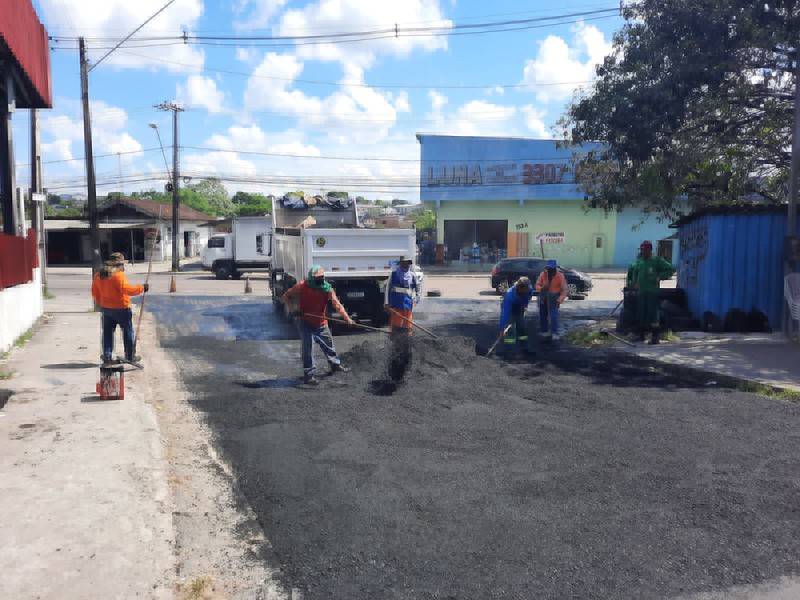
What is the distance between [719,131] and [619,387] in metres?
7.80

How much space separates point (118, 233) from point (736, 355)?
1770 inches

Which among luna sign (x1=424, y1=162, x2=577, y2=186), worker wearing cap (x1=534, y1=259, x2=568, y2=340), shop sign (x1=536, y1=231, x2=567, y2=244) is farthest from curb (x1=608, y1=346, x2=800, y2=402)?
shop sign (x1=536, y1=231, x2=567, y2=244)

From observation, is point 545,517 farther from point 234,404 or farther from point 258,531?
point 234,404

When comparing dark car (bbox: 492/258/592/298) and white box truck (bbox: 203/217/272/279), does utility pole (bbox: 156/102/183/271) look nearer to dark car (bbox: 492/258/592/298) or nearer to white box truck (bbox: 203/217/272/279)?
white box truck (bbox: 203/217/272/279)

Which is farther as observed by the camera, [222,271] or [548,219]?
[548,219]

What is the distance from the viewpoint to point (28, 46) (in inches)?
496

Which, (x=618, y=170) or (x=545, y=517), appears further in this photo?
(x=618, y=170)

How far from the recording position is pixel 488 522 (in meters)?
4.84

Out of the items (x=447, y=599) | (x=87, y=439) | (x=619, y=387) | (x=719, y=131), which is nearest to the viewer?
(x=447, y=599)

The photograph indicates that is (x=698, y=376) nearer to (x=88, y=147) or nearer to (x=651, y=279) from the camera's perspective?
(x=651, y=279)

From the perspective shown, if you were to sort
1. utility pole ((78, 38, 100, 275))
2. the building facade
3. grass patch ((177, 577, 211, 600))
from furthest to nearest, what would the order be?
the building facade < utility pole ((78, 38, 100, 275)) < grass patch ((177, 577, 211, 600))

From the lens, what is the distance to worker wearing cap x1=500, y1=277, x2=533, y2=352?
11469 millimetres

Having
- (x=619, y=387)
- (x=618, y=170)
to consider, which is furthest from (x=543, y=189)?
(x=619, y=387)

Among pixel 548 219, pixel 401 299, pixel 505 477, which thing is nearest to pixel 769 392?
pixel 505 477
